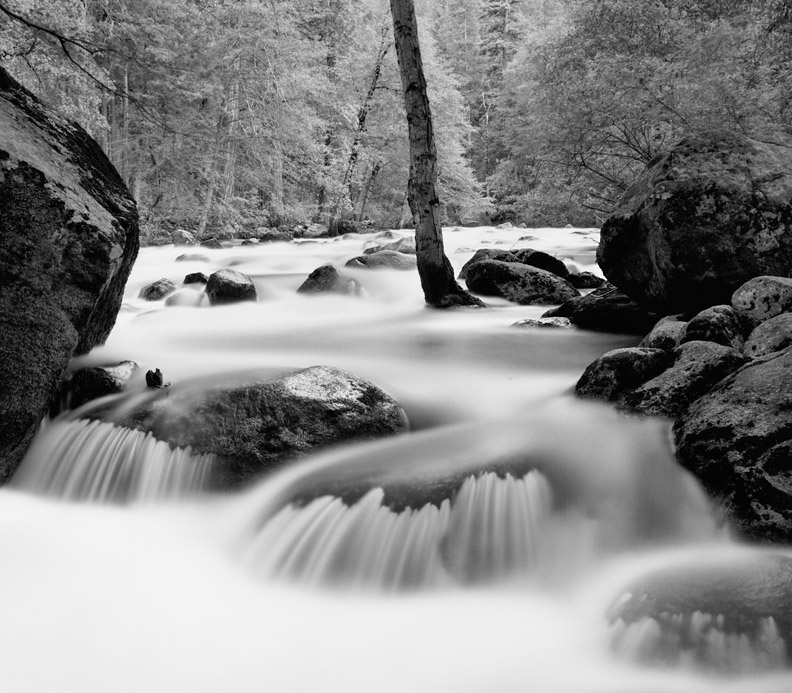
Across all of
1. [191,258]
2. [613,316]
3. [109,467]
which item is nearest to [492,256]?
[613,316]

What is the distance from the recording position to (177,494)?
3467 mm

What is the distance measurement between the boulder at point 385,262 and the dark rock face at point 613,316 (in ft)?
14.0

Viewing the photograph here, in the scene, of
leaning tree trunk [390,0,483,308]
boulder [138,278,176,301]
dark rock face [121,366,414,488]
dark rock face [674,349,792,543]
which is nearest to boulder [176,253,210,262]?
boulder [138,278,176,301]

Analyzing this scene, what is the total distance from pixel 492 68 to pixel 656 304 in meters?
37.4

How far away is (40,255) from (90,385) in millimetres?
1289

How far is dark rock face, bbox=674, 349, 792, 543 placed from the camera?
253 cm

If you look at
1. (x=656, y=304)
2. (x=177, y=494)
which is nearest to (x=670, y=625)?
(x=177, y=494)

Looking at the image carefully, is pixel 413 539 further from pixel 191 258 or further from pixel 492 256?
pixel 191 258

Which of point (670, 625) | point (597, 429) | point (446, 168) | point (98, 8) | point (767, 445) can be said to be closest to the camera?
point (670, 625)

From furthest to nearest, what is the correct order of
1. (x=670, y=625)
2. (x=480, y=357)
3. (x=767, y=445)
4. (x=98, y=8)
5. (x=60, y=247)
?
(x=98, y=8) < (x=480, y=357) < (x=60, y=247) < (x=767, y=445) < (x=670, y=625)

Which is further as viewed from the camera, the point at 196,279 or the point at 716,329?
the point at 196,279

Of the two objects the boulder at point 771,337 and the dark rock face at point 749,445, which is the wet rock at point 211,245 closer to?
the boulder at point 771,337

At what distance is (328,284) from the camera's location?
9.77 m

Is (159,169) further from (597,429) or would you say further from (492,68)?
(492,68)
